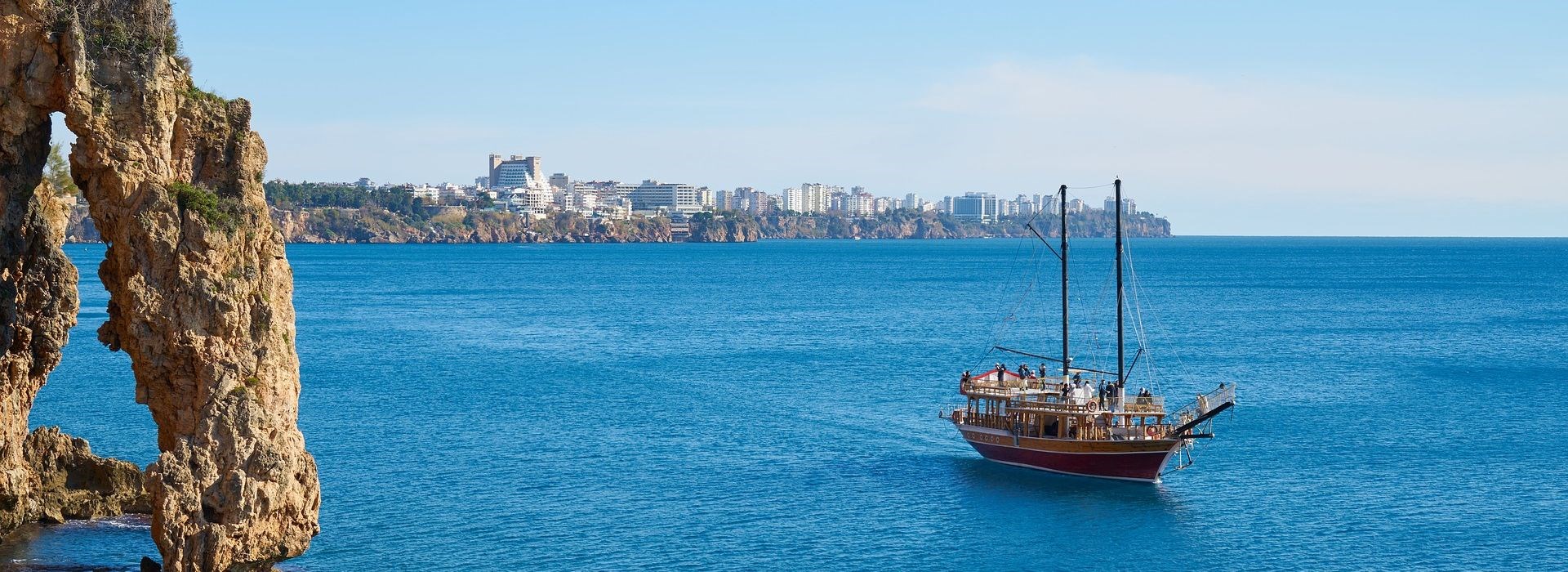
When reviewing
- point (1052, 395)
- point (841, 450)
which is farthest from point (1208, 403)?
point (841, 450)

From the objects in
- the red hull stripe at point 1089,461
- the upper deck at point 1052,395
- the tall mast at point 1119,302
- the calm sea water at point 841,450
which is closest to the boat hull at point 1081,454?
the red hull stripe at point 1089,461

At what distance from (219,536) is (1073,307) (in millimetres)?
114389

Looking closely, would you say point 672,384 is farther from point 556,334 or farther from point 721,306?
point 721,306

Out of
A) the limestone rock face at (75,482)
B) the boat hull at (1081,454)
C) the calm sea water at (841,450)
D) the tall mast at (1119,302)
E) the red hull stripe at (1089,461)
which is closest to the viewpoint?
the limestone rock face at (75,482)

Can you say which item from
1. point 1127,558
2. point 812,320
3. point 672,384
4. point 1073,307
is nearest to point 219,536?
point 1127,558

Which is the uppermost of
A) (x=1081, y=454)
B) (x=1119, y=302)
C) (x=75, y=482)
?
(x=1119, y=302)

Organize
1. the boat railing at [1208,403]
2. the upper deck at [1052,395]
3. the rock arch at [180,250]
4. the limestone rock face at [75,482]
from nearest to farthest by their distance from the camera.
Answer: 1. the rock arch at [180,250]
2. the limestone rock face at [75,482]
3. the boat railing at [1208,403]
4. the upper deck at [1052,395]

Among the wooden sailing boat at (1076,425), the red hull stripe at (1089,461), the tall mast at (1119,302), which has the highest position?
the tall mast at (1119,302)

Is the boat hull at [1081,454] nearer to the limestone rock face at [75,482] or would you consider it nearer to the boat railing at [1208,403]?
the boat railing at [1208,403]

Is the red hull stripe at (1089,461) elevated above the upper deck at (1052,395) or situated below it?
below

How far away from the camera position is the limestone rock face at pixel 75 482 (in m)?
36.5

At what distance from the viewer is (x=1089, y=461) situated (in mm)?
49594

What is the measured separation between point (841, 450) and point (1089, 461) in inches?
347

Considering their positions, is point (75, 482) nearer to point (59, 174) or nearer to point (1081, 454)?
point (59, 174)
